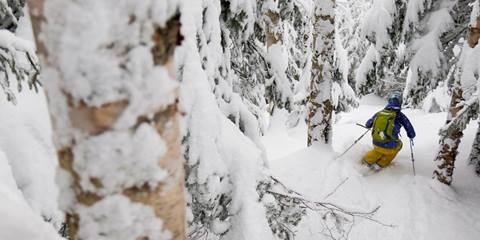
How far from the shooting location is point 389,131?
8.30 metres

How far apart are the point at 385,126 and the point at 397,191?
1.39 metres

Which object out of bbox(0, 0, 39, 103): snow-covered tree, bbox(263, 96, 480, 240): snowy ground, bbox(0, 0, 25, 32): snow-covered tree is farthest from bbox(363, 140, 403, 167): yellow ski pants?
bbox(0, 0, 39, 103): snow-covered tree

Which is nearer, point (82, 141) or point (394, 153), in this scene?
point (82, 141)

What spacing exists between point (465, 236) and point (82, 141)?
23.9 feet

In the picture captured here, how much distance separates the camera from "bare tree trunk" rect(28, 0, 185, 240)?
3.06ft

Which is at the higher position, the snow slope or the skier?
the snow slope

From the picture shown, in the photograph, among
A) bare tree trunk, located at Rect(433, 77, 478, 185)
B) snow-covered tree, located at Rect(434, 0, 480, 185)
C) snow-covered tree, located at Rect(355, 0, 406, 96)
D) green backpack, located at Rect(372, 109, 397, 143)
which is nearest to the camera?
snow-covered tree, located at Rect(434, 0, 480, 185)

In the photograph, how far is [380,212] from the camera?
7309mm

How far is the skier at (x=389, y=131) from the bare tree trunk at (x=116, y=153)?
7.87 m

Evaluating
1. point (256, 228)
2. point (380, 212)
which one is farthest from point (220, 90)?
point (380, 212)

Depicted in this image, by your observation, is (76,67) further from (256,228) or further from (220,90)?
(220,90)

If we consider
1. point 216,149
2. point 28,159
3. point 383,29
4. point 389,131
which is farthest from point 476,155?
point 28,159

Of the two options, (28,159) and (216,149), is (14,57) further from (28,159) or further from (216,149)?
(216,149)

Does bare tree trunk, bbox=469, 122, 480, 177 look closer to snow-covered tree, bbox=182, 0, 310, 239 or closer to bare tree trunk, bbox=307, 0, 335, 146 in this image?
bare tree trunk, bbox=307, 0, 335, 146
